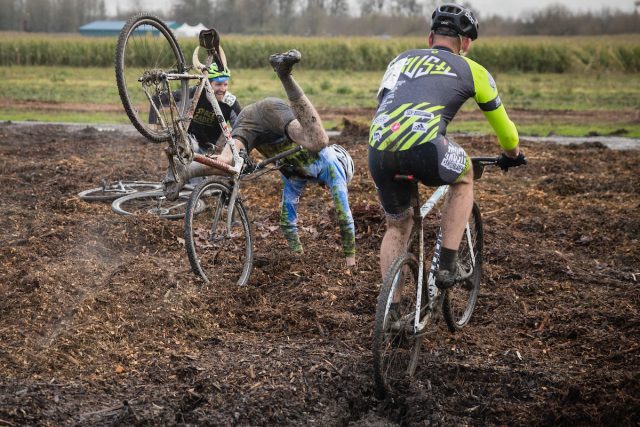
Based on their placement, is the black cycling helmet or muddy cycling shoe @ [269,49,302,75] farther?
muddy cycling shoe @ [269,49,302,75]

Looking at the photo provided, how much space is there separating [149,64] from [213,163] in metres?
1.05

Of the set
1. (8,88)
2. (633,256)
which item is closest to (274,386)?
(633,256)

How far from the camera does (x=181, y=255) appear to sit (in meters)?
8.26

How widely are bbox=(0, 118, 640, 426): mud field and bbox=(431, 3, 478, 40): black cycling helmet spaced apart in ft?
7.49

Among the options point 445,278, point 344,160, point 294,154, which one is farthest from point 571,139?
point 445,278

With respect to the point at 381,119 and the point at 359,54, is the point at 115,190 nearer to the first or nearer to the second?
the point at 381,119

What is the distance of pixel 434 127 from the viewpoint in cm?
519

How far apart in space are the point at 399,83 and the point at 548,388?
2217 mm

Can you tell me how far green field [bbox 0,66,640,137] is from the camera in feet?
71.4

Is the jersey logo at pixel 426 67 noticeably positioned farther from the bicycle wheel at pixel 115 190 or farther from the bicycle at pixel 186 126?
the bicycle wheel at pixel 115 190

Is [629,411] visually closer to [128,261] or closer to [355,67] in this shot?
[128,261]

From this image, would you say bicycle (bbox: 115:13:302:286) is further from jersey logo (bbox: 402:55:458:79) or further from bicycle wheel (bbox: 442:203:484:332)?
jersey logo (bbox: 402:55:458:79)

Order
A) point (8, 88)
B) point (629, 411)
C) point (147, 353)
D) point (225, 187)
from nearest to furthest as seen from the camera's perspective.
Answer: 1. point (629, 411)
2. point (147, 353)
3. point (225, 187)
4. point (8, 88)

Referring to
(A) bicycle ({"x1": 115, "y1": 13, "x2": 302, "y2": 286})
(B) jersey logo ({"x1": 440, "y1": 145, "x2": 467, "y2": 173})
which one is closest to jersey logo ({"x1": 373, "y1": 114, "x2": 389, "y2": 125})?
(B) jersey logo ({"x1": 440, "y1": 145, "x2": 467, "y2": 173})
